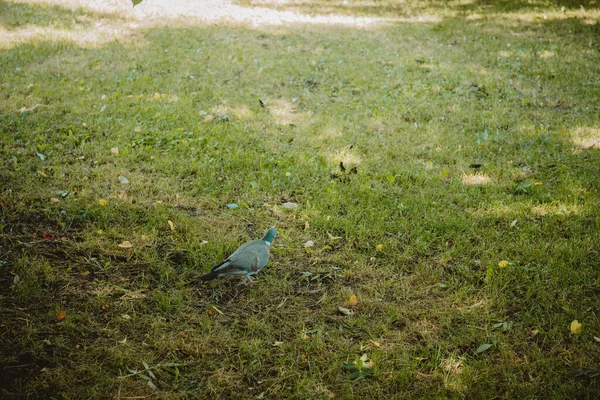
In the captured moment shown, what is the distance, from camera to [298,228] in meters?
3.61

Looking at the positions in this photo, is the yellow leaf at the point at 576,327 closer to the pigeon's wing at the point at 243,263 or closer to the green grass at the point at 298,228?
the green grass at the point at 298,228

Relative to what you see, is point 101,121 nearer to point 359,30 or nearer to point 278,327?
point 278,327

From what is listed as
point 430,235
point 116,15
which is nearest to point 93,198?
point 430,235

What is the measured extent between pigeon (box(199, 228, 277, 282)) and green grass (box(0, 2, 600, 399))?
8.6 inches

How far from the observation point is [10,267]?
296cm

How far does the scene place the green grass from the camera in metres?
2.46

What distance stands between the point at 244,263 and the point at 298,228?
0.85 metres

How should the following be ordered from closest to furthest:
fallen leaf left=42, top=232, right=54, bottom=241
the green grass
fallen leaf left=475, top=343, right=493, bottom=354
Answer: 1. the green grass
2. fallen leaf left=475, top=343, right=493, bottom=354
3. fallen leaf left=42, top=232, right=54, bottom=241

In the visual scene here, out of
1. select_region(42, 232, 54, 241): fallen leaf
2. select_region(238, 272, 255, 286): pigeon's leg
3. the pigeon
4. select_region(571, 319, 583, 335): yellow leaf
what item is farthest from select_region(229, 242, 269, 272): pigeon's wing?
select_region(571, 319, 583, 335): yellow leaf

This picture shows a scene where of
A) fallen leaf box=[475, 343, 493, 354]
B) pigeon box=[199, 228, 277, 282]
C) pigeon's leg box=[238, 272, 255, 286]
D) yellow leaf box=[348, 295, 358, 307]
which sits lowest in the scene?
fallen leaf box=[475, 343, 493, 354]

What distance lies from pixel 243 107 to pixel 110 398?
4080mm

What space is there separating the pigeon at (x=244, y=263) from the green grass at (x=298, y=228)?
0.22 m

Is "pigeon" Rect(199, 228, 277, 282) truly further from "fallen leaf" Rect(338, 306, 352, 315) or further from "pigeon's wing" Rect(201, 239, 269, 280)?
"fallen leaf" Rect(338, 306, 352, 315)

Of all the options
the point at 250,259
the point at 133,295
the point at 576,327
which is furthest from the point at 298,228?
the point at 576,327
